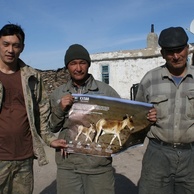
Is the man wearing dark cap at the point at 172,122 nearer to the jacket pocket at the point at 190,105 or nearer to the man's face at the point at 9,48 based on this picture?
the jacket pocket at the point at 190,105

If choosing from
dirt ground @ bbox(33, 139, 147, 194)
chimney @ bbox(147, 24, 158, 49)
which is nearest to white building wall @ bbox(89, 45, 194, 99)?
chimney @ bbox(147, 24, 158, 49)

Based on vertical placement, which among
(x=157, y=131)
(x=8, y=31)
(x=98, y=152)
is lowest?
(x=98, y=152)

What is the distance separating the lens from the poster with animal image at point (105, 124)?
2797 millimetres

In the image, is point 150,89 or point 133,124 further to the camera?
point 150,89

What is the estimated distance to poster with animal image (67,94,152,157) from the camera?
2797 mm

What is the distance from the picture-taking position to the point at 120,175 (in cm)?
580

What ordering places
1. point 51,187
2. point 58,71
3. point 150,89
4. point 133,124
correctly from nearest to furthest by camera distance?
point 133,124, point 150,89, point 51,187, point 58,71

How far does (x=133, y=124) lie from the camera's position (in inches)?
111

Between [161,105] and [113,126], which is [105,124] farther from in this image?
[161,105]

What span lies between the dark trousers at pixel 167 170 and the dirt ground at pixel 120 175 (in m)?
1.81

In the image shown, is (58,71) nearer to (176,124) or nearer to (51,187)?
(51,187)

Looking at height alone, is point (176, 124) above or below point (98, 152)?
above

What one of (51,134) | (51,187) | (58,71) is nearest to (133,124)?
(51,134)

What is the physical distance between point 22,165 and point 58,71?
15.2 meters
